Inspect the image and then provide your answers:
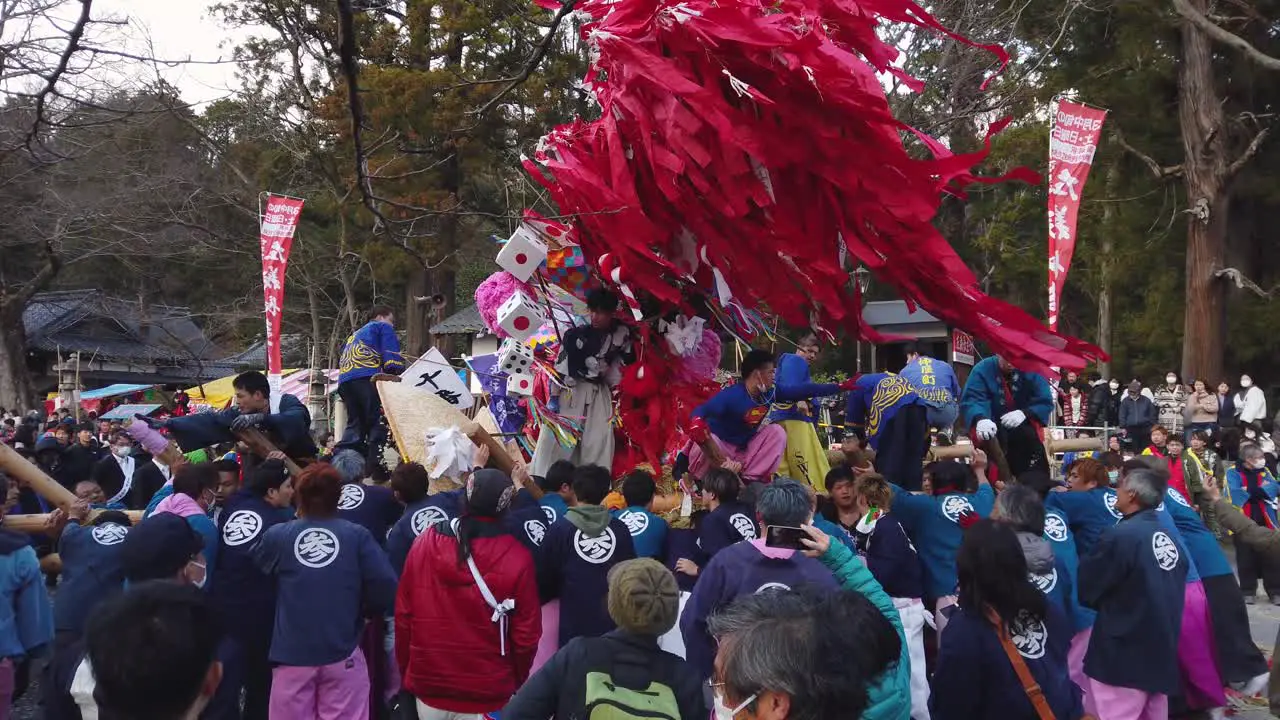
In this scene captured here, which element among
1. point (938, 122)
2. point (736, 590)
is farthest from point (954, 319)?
point (938, 122)

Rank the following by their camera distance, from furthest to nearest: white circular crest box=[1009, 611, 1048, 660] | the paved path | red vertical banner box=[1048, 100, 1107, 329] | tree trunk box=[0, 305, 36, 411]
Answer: tree trunk box=[0, 305, 36, 411] → red vertical banner box=[1048, 100, 1107, 329] → the paved path → white circular crest box=[1009, 611, 1048, 660]

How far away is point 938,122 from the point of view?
17.4 m

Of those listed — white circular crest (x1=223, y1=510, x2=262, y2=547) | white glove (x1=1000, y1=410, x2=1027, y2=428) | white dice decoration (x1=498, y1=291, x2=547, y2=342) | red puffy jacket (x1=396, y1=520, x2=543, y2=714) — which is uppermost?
white dice decoration (x1=498, y1=291, x2=547, y2=342)

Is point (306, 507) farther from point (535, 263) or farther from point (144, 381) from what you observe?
point (144, 381)

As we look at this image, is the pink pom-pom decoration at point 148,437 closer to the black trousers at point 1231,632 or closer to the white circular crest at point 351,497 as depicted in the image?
the white circular crest at point 351,497

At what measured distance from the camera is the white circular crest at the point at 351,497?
5.73 m

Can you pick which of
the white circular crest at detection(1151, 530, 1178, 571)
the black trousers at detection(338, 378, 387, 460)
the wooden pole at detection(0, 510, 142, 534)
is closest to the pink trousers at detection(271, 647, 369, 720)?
the wooden pole at detection(0, 510, 142, 534)

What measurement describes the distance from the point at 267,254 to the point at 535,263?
29.0 feet

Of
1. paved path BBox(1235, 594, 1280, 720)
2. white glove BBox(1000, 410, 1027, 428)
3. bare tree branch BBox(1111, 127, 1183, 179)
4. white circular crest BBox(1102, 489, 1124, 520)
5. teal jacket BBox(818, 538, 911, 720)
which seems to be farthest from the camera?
bare tree branch BBox(1111, 127, 1183, 179)

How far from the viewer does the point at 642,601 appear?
10.5ft

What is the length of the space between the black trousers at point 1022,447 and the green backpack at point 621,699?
473 centimetres

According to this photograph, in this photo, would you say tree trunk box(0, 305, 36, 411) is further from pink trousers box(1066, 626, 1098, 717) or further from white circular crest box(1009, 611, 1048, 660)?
white circular crest box(1009, 611, 1048, 660)

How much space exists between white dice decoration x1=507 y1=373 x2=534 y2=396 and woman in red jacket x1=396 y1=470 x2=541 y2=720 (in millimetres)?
2277

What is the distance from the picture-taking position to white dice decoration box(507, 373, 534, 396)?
262 inches
